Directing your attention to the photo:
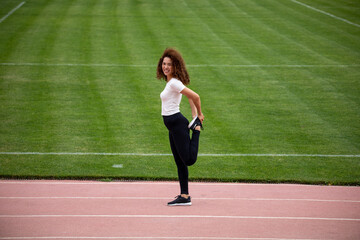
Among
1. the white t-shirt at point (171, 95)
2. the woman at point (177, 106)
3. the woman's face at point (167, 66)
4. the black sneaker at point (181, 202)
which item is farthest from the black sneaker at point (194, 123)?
the black sneaker at point (181, 202)

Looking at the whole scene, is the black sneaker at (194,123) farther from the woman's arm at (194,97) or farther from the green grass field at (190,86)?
the green grass field at (190,86)

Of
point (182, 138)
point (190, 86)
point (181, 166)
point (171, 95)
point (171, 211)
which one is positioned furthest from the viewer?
point (190, 86)

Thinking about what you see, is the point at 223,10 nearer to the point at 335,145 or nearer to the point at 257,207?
the point at 335,145

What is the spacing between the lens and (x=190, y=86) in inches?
552

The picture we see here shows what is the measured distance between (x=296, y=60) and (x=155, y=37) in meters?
6.31

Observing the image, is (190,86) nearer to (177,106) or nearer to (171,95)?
(177,106)

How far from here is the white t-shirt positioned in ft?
19.0

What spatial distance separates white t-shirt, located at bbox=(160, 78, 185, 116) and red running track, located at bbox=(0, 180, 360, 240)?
Answer: 1.43 metres

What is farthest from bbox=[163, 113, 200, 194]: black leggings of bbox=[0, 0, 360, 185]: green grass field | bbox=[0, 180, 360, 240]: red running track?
bbox=[0, 0, 360, 185]: green grass field

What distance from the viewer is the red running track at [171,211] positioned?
5.43 meters

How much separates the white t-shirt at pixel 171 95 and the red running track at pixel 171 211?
1.43 m

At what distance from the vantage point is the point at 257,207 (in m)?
6.41

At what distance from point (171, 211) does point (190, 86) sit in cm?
821

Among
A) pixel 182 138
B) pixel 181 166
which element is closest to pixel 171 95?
pixel 182 138
